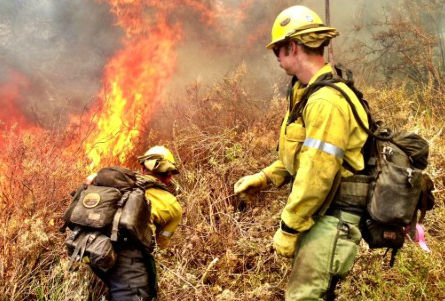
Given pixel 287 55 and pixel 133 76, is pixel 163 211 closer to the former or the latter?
pixel 287 55

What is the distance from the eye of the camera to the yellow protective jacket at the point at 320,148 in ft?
7.26

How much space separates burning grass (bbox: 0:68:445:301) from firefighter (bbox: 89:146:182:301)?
450mm

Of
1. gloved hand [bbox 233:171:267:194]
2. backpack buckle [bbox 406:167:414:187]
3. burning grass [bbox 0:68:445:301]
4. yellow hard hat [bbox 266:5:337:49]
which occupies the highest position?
yellow hard hat [bbox 266:5:337:49]

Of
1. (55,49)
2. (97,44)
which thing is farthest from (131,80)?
(55,49)

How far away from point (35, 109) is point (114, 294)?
4.67 metres

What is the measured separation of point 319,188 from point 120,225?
5.16ft

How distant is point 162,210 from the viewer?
3676 mm

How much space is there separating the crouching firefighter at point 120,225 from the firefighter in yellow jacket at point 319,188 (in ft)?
4.03

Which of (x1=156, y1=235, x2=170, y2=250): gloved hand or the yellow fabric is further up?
the yellow fabric

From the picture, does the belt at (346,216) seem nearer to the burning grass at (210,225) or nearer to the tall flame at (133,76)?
the burning grass at (210,225)

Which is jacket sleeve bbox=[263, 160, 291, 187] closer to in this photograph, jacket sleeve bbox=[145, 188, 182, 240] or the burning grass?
jacket sleeve bbox=[145, 188, 182, 240]

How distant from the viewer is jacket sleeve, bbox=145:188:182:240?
144 inches

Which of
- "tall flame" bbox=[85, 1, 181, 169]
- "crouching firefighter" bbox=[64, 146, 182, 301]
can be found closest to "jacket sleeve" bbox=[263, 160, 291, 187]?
"crouching firefighter" bbox=[64, 146, 182, 301]

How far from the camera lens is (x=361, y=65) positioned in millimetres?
8273
